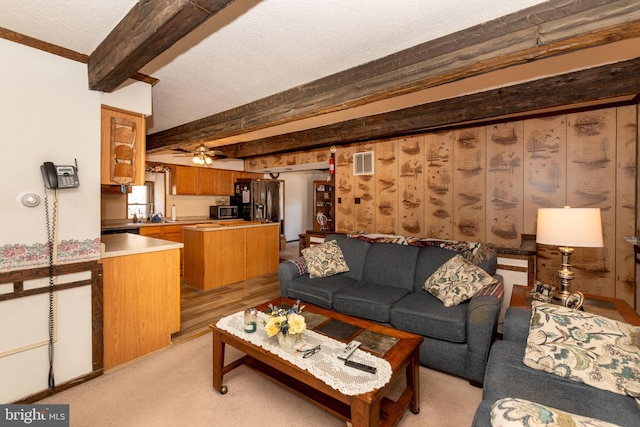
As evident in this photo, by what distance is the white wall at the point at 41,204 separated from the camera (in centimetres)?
190

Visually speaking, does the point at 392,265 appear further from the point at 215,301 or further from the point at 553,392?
the point at 215,301

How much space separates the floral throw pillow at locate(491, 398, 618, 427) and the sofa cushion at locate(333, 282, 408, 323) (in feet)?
4.66

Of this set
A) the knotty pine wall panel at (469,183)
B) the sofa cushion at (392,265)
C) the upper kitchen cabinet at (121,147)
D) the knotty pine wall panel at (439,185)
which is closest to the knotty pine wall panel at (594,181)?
the knotty pine wall panel at (469,183)

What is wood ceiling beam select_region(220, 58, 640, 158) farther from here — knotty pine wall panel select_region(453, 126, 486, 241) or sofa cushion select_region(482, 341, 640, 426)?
sofa cushion select_region(482, 341, 640, 426)

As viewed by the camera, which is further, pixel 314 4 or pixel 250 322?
pixel 250 322

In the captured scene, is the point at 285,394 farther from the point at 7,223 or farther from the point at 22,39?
the point at 22,39

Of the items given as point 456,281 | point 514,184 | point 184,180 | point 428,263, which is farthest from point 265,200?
point 456,281

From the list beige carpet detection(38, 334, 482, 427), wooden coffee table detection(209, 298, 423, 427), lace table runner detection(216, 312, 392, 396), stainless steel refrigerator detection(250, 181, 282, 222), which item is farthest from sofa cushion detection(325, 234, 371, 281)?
stainless steel refrigerator detection(250, 181, 282, 222)

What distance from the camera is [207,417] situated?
6.05 ft

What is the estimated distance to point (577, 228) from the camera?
1.94m

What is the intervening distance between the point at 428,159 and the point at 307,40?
3.12 m

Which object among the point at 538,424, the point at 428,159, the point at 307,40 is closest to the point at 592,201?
the point at 428,159

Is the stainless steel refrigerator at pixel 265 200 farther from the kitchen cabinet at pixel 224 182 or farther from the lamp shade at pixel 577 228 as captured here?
the lamp shade at pixel 577 228

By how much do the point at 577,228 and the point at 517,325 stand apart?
2.54ft
